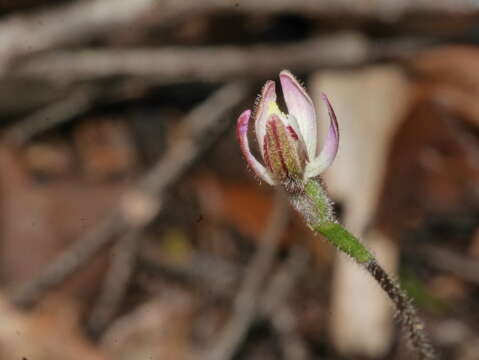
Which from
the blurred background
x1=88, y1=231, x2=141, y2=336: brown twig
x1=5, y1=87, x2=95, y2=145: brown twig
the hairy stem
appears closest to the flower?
the hairy stem

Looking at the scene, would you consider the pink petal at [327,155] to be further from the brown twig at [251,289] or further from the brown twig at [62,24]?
the brown twig at [62,24]

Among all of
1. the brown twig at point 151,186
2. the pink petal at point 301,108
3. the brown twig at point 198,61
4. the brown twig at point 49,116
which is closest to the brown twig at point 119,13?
the brown twig at point 198,61

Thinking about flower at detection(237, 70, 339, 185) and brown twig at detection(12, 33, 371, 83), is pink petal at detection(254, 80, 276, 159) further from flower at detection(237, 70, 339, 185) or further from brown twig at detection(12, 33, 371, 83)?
brown twig at detection(12, 33, 371, 83)

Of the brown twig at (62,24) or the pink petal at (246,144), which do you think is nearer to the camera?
the pink petal at (246,144)

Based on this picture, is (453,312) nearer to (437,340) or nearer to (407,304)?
(437,340)

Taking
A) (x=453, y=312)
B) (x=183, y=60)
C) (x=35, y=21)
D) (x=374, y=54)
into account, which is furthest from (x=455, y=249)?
(x=35, y=21)

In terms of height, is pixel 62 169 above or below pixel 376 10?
below
